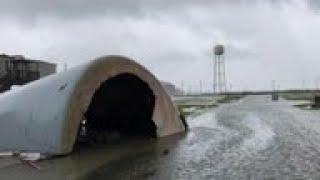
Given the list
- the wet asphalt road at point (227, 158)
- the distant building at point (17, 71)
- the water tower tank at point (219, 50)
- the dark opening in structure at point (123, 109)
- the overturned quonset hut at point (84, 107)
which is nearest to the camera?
the wet asphalt road at point (227, 158)

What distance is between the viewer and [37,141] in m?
23.2

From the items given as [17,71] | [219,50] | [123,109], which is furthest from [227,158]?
[219,50]

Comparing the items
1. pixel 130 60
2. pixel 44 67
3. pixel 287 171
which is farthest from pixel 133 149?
pixel 44 67

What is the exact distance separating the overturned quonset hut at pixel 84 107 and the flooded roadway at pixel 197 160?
110 centimetres

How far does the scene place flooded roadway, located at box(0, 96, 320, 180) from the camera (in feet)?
61.8

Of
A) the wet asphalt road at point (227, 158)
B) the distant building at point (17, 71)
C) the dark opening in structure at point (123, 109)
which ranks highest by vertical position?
the distant building at point (17, 71)

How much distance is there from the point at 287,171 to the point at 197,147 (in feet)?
26.3

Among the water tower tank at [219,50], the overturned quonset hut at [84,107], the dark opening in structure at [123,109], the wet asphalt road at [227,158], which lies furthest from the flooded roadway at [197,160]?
the water tower tank at [219,50]

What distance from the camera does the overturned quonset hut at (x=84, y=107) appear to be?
2347cm

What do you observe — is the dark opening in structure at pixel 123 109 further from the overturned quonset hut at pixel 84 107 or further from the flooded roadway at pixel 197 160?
the flooded roadway at pixel 197 160

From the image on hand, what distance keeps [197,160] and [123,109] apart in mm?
10903

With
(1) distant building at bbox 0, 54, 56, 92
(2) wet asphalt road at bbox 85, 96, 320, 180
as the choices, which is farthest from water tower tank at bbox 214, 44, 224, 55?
(2) wet asphalt road at bbox 85, 96, 320, 180

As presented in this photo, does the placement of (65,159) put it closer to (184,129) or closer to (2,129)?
A: (2,129)

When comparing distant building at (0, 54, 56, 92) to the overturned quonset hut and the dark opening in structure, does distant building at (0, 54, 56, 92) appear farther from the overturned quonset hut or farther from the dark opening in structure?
the overturned quonset hut
